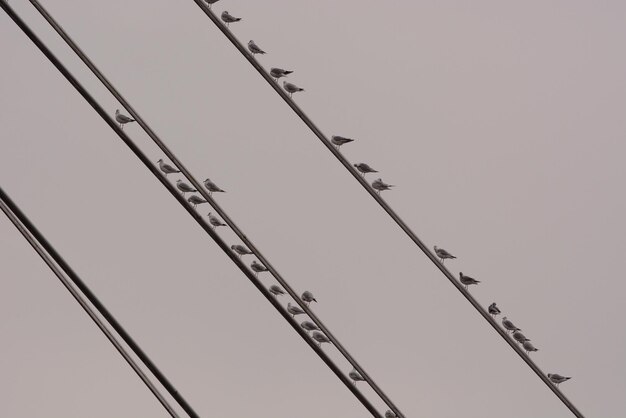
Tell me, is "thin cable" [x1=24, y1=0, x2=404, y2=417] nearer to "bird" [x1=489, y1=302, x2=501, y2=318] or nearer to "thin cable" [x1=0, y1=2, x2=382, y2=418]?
"thin cable" [x1=0, y1=2, x2=382, y2=418]

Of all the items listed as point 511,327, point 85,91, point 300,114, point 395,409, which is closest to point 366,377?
point 395,409

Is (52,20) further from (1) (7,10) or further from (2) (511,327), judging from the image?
(2) (511,327)

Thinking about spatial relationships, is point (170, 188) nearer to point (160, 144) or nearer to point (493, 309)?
point (160, 144)

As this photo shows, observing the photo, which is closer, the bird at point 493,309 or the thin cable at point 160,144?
the thin cable at point 160,144

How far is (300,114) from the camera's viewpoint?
29219mm

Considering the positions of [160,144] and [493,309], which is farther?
[493,309]

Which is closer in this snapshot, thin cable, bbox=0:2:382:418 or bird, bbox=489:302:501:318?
thin cable, bbox=0:2:382:418

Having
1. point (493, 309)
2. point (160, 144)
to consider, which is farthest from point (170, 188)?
point (493, 309)

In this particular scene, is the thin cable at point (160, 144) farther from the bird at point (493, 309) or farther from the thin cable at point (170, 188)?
the bird at point (493, 309)

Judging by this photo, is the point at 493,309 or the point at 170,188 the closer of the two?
the point at 170,188

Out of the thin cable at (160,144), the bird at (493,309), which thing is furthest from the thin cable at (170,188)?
the bird at (493,309)

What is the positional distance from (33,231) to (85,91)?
288cm

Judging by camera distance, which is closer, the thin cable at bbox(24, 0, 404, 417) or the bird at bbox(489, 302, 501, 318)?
the thin cable at bbox(24, 0, 404, 417)

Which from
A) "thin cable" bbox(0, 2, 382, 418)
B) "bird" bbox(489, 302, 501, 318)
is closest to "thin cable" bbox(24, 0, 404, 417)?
"thin cable" bbox(0, 2, 382, 418)
